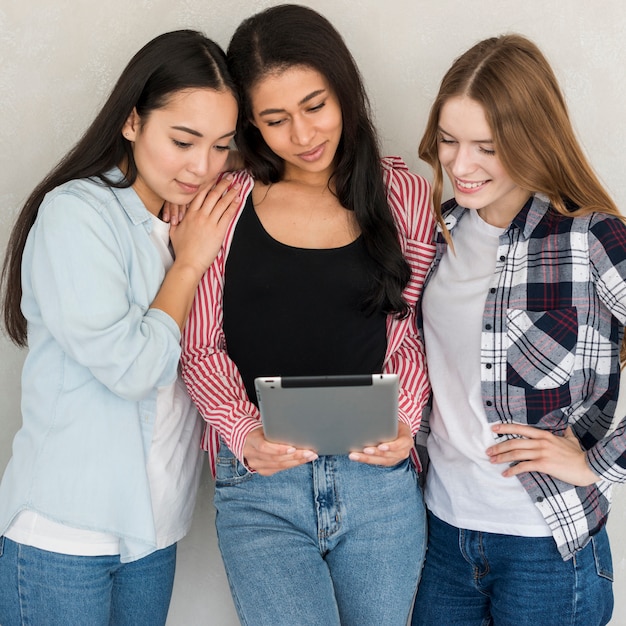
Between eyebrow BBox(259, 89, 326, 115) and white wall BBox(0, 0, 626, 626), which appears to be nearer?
eyebrow BBox(259, 89, 326, 115)

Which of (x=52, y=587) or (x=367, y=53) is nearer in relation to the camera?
(x=52, y=587)

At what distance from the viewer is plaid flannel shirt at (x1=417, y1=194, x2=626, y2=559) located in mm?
1712

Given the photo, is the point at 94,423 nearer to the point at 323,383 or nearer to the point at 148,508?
the point at 148,508

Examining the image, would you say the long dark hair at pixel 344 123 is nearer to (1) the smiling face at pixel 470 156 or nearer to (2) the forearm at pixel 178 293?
(1) the smiling face at pixel 470 156

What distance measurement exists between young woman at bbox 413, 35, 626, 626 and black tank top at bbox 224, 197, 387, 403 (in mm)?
185

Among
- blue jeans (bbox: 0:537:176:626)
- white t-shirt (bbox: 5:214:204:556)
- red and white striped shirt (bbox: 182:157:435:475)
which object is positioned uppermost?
red and white striped shirt (bbox: 182:157:435:475)

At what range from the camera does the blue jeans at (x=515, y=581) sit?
176 cm

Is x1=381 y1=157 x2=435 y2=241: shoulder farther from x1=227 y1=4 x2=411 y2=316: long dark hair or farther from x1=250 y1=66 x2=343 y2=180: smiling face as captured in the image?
x1=250 y1=66 x2=343 y2=180: smiling face

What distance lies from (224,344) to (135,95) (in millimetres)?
584

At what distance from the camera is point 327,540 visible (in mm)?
1785

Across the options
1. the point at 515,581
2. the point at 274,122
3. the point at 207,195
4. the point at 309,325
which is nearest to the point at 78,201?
the point at 207,195

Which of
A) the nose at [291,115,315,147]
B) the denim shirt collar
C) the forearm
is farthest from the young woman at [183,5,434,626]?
the denim shirt collar

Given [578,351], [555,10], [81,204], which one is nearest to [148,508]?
[81,204]

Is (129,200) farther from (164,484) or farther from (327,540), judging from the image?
(327,540)
